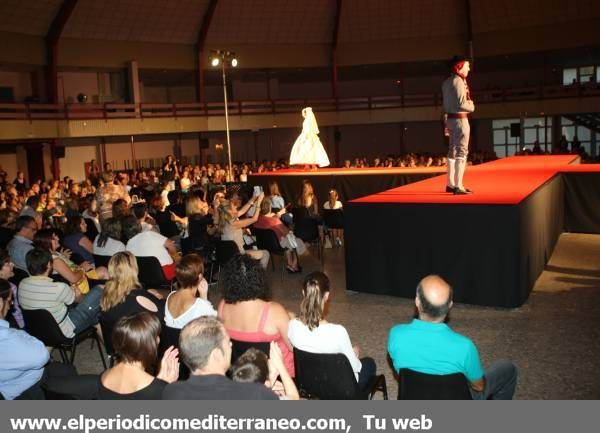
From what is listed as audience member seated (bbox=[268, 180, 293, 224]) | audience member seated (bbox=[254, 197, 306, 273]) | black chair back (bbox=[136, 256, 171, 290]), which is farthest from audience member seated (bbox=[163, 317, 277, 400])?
audience member seated (bbox=[268, 180, 293, 224])

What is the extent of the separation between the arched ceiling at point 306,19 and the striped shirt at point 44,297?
1675 cm

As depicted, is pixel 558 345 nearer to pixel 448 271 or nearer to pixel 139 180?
pixel 448 271

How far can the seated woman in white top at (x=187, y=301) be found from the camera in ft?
14.2

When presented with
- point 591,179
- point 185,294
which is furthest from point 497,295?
point 591,179

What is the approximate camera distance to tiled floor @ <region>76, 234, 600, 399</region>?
4.66 meters

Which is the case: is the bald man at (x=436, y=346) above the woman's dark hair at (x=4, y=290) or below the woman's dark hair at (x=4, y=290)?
below

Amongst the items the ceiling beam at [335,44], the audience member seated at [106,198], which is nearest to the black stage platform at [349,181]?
the audience member seated at [106,198]

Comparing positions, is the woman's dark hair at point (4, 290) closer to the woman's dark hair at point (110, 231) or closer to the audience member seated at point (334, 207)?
the woman's dark hair at point (110, 231)

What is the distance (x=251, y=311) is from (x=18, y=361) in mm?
1377

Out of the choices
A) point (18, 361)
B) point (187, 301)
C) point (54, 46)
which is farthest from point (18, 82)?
point (18, 361)

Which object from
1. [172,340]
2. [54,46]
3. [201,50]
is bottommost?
[172,340]

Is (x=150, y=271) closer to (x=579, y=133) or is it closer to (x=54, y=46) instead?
A: (x=54, y=46)

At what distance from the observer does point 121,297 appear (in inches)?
182

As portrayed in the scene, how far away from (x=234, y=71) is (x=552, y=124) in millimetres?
13243
